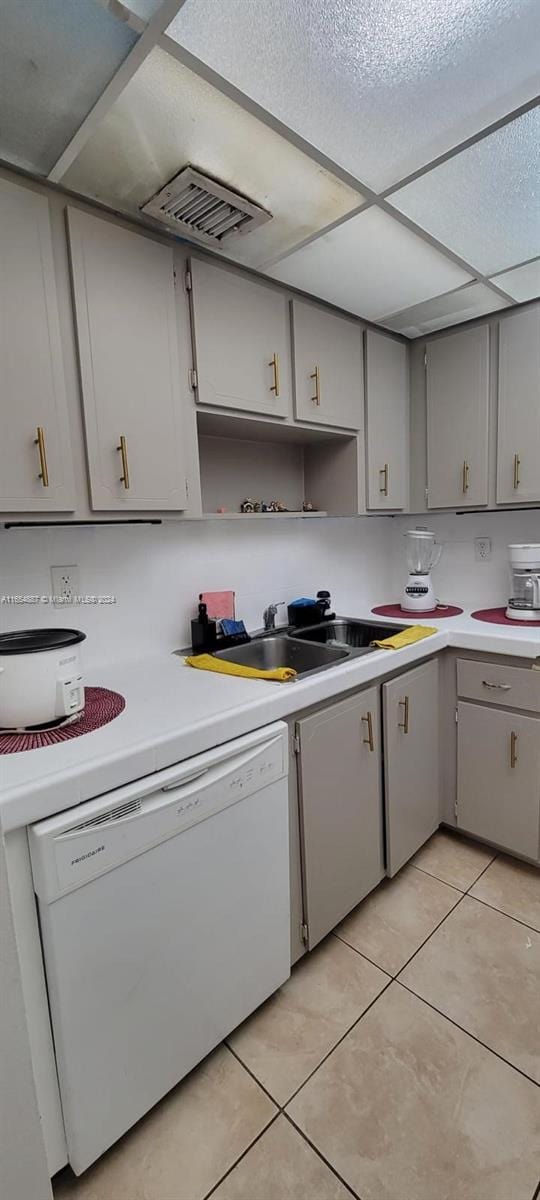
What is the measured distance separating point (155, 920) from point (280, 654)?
1.09m

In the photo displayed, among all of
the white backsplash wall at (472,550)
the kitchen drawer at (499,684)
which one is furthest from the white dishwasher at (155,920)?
the white backsplash wall at (472,550)

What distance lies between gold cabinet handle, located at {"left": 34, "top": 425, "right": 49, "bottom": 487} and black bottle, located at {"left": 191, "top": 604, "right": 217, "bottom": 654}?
0.76m

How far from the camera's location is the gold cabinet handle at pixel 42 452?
119cm

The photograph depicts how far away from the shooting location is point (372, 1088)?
123 cm

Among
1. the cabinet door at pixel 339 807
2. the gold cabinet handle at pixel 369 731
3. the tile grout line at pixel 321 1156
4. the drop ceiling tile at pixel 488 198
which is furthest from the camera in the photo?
the gold cabinet handle at pixel 369 731

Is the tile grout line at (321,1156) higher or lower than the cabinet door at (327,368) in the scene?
lower

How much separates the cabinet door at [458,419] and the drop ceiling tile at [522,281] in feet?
0.65

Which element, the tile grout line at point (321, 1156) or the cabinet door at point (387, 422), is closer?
the tile grout line at point (321, 1156)

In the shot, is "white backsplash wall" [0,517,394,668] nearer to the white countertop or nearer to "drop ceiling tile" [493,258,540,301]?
the white countertop

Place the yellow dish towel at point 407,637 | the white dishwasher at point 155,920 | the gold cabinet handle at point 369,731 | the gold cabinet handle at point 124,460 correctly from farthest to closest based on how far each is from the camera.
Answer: the yellow dish towel at point 407,637
the gold cabinet handle at point 369,731
the gold cabinet handle at point 124,460
the white dishwasher at point 155,920

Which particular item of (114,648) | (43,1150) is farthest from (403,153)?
(43,1150)

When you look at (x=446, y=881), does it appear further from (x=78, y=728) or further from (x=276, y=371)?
(x=276, y=371)

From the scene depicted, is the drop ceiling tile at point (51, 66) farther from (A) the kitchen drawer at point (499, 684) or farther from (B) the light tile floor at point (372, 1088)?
(B) the light tile floor at point (372, 1088)

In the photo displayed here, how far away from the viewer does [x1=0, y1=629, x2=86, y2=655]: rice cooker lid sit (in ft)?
3.50
